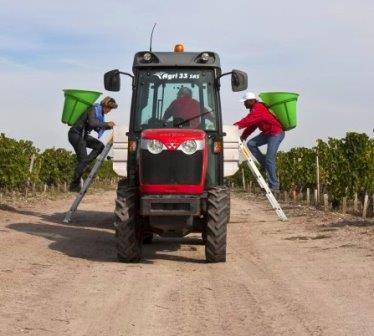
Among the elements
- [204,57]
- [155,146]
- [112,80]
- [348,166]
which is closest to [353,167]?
[348,166]

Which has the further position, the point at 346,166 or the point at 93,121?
the point at 346,166

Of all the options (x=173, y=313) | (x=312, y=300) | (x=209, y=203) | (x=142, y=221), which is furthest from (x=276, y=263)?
(x=173, y=313)

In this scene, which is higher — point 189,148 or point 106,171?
point 189,148

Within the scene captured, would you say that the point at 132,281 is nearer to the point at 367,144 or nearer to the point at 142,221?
the point at 142,221

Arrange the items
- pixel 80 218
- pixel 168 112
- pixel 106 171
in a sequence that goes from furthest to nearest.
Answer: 1. pixel 106 171
2. pixel 80 218
3. pixel 168 112

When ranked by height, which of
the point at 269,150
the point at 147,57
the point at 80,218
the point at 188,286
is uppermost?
the point at 147,57

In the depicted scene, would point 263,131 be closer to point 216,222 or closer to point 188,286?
point 216,222

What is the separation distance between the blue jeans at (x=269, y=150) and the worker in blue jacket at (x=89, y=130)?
2.53 metres

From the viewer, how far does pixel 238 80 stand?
8750 mm

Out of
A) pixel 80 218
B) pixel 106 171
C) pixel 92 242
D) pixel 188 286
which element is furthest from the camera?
pixel 106 171

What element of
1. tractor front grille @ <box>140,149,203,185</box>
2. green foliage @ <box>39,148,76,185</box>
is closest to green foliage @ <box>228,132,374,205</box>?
green foliage @ <box>39,148,76,185</box>

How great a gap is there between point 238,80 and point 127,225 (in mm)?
2170

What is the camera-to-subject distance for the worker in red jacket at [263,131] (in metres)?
12.4

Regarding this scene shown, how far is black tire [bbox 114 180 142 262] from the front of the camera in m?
8.22
